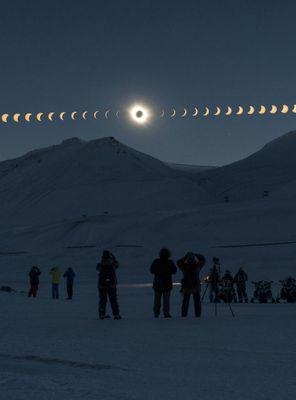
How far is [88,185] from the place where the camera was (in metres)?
134

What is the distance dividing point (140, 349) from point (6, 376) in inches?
96.6

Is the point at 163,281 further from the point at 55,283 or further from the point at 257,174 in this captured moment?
the point at 257,174

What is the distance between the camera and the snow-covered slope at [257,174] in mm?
136750

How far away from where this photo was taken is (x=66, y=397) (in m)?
5.62

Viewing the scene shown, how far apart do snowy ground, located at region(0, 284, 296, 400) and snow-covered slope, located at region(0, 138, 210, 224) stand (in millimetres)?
103360

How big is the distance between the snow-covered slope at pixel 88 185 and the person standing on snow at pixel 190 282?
100 m

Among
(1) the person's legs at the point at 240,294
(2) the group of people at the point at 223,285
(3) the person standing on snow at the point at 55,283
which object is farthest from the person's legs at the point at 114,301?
(3) the person standing on snow at the point at 55,283

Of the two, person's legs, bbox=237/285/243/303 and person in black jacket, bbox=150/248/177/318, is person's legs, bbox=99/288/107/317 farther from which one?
person's legs, bbox=237/285/243/303

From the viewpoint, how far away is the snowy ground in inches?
235

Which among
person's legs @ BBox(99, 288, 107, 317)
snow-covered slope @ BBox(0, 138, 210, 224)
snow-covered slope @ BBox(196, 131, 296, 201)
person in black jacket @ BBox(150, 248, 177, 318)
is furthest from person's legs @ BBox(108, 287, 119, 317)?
snow-covered slope @ BBox(196, 131, 296, 201)

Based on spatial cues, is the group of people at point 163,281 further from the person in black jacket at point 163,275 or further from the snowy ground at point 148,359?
the snowy ground at point 148,359

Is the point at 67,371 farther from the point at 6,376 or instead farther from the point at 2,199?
the point at 2,199

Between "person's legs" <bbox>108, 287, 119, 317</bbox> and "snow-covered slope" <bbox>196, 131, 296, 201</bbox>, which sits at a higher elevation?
"snow-covered slope" <bbox>196, 131, 296, 201</bbox>

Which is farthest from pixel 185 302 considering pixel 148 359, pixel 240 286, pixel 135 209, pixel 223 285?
pixel 135 209
